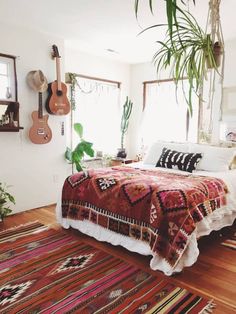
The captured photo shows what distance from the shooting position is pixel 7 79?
341 centimetres

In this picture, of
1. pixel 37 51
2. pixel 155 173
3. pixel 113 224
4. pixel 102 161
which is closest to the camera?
pixel 113 224

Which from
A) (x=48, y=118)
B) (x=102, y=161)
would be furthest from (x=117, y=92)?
(x=48, y=118)

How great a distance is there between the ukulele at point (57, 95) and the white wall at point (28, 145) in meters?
0.11

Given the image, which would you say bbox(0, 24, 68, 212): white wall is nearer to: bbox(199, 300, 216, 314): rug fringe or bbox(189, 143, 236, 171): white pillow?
bbox(189, 143, 236, 171): white pillow

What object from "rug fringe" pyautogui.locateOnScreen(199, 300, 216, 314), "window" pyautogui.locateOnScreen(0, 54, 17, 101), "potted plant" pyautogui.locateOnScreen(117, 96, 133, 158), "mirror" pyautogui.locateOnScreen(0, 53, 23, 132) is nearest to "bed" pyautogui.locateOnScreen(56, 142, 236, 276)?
"rug fringe" pyautogui.locateOnScreen(199, 300, 216, 314)

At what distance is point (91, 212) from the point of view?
2799 mm

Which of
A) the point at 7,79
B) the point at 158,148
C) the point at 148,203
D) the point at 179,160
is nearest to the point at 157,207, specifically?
the point at 148,203

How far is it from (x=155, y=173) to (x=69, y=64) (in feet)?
7.86

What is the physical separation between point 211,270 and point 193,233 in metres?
0.42

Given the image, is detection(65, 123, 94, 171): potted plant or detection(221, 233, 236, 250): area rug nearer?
detection(221, 233, 236, 250): area rug

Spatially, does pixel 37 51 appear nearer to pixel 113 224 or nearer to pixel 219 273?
pixel 113 224

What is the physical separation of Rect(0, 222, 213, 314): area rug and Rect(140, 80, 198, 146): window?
111 inches

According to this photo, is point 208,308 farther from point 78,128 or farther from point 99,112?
point 99,112

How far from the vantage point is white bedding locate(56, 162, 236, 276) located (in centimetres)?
216
